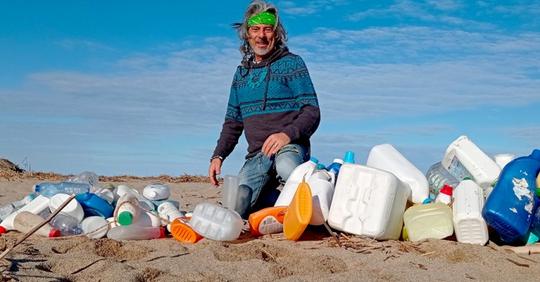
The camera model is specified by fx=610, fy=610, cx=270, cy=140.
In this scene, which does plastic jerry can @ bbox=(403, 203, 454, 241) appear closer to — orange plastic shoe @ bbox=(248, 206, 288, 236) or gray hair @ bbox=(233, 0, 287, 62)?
orange plastic shoe @ bbox=(248, 206, 288, 236)

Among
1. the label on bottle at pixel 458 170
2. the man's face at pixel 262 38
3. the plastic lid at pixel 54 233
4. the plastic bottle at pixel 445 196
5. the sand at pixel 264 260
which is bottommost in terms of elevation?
the plastic lid at pixel 54 233

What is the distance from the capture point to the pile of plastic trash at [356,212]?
3607mm

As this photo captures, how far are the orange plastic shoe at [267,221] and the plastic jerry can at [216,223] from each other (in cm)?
21

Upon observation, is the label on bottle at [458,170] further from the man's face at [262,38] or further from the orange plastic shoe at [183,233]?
the orange plastic shoe at [183,233]

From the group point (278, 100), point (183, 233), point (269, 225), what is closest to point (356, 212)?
point (269, 225)

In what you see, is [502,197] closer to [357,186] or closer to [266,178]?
[357,186]

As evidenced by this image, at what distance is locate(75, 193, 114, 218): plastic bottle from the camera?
14.0 feet

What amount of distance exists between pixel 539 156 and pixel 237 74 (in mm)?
2501

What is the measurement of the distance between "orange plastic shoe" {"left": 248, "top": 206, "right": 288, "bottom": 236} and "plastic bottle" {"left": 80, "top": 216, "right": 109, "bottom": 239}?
36.7 inches

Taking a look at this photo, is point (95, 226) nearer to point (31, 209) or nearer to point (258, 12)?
point (31, 209)

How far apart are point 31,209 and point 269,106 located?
192cm

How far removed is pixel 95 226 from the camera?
3.93 m

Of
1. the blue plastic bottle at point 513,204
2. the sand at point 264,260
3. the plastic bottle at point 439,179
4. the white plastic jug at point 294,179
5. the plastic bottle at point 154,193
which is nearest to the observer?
the sand at point 264,260

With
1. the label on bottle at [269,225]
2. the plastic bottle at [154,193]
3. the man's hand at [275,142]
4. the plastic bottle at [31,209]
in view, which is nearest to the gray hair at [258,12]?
the man's hand at [275,142]
